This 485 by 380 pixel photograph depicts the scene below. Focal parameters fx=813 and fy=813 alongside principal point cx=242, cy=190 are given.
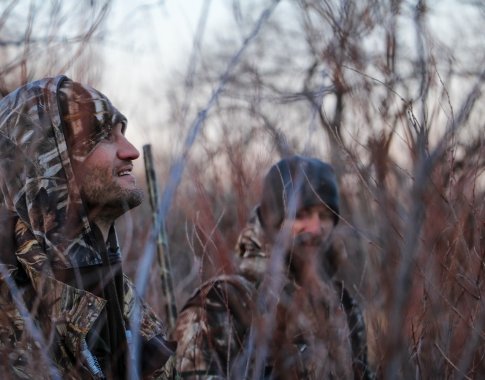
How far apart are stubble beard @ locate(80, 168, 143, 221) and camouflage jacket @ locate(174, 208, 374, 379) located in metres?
0.39

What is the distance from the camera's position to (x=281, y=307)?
128 inches

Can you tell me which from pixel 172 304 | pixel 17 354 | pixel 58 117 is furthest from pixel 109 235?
pixel 172 304

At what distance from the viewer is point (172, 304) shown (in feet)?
13.4

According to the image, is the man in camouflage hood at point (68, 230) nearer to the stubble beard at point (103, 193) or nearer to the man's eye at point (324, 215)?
the stubble beard at point (103, 193)

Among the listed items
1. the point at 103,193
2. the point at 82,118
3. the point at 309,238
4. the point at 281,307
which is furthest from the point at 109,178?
the point at 309,238

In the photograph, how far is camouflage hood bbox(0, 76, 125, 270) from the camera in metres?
2.37

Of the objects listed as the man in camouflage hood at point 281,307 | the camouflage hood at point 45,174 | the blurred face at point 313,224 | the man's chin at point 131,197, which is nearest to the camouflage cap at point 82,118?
the camouflage hood at point 45,174

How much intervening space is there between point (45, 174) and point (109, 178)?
208 millimetres

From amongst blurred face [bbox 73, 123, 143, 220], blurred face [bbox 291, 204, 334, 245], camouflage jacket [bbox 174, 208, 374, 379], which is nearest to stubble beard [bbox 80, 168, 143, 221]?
blurred face [bbox 73, 123, 143, 220]

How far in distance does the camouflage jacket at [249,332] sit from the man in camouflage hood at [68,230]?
30 centimetres

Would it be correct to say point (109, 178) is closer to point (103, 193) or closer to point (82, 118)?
point (103, 193)

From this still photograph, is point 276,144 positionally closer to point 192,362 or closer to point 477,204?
point 192,362

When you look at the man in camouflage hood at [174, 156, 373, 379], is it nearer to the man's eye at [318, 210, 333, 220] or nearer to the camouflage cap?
the man's eye at [318, 210, 333, 220]

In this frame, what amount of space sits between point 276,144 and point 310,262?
0.68 meters
